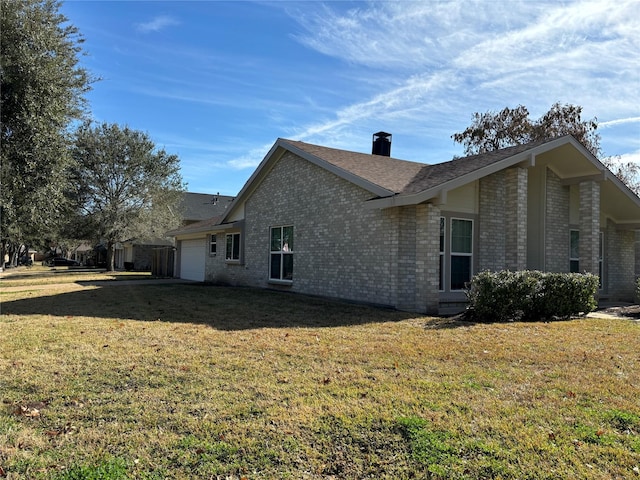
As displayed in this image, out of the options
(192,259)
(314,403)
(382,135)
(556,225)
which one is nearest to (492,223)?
(556,225)

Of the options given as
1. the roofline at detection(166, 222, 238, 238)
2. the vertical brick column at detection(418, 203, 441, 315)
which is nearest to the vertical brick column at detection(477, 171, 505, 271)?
the vertical brick column at detection(418, 203, 441, 315)

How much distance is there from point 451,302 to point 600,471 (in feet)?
30.3

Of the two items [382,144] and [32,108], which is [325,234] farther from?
[32,108]

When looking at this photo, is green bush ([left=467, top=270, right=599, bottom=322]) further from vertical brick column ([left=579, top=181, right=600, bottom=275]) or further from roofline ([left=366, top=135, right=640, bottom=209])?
vertical brick column ([left=579, top=181, right=600, bottom=275])

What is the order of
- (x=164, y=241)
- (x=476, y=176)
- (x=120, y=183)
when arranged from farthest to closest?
1. (x=164, y=241)
2. (x=120, y=183)
3. (x=476, y=176)

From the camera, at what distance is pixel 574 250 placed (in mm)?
15609

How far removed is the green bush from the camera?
10.0 meters

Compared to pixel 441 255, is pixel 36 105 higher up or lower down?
higher up

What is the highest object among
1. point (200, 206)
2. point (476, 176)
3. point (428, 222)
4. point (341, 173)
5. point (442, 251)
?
point (200, 206)

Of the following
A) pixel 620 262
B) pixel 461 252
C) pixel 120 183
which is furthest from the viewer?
pixel 120 183

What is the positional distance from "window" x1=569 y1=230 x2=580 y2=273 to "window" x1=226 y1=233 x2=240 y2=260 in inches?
510

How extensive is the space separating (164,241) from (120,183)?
27.4 ft

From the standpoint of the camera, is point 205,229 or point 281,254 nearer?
point 281,254

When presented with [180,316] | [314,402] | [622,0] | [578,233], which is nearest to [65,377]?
[314,402]
